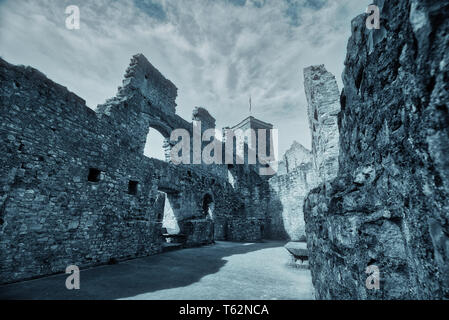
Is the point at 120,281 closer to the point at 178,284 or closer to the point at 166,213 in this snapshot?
the point at 178,284

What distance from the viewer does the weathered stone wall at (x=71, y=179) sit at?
3896 millimetres

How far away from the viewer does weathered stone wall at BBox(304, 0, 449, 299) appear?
0.73 metres

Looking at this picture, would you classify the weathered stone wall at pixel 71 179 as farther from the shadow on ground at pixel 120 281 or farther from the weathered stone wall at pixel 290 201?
the weathered stone wall at pixel 290 201

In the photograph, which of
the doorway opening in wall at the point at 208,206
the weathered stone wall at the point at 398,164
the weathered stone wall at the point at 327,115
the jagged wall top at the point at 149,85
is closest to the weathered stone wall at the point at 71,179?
the jagged wall top at the point at 149,85

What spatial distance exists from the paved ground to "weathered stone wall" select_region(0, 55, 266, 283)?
1.91 feet

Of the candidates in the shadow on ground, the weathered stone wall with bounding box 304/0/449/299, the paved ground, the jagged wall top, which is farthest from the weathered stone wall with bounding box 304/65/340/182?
the jagged wall top

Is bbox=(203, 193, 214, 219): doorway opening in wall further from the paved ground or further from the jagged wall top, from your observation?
the paved ground

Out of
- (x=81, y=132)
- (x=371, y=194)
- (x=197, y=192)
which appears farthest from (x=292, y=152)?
(x=371, y=194)

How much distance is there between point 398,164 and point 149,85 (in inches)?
400

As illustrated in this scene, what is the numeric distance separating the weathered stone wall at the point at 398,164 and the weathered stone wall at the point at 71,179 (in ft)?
17.8

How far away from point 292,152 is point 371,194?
26045 mm

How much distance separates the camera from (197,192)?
10133mm

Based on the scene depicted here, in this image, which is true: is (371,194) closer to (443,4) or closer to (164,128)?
(443,4)

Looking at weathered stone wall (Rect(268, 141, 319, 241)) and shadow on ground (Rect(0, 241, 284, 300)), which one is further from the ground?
weathered stone wall (Rect(268, 141, 319, 241))
